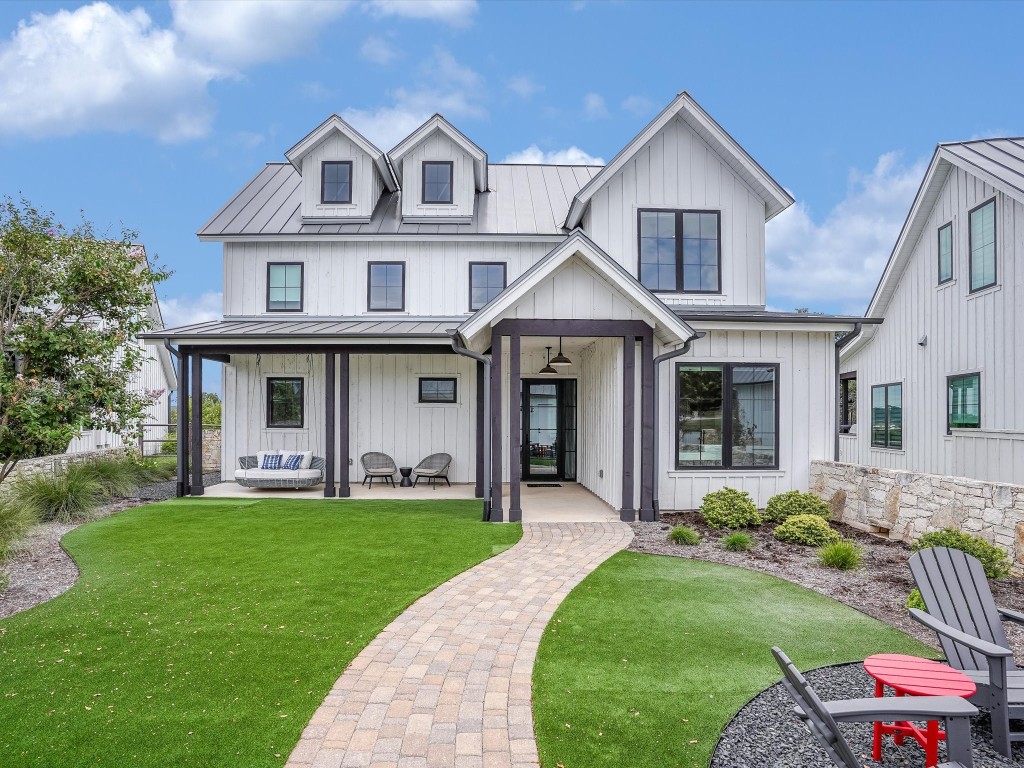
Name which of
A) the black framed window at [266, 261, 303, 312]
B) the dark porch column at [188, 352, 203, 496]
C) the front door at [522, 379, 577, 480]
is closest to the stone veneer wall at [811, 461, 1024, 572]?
the front door at [522, 379, 577, 480]

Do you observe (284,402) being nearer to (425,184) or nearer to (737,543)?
(425,184)

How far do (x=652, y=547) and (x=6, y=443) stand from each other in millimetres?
7436

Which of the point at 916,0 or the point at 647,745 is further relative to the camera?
the point at 916,0

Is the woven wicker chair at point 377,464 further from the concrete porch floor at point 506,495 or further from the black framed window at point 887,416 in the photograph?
the black framed window at point 887,416

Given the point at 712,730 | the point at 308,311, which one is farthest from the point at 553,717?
the point at 308,311

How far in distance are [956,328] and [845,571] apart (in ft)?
22.9

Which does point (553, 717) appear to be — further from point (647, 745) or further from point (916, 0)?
point (916, 0)

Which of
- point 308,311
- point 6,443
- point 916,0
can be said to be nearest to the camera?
point 6,443

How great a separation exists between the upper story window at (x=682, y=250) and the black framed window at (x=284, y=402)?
8547mm

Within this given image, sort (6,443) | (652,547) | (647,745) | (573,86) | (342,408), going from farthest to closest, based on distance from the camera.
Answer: (573,86), (342,408), (652,547), (6,443), (647,745)

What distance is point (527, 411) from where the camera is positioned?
14.8 metres

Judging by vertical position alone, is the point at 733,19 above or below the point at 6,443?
above

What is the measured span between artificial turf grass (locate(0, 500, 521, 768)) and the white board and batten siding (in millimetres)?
6085

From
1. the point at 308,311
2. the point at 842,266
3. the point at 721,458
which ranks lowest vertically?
the point at 721,458
